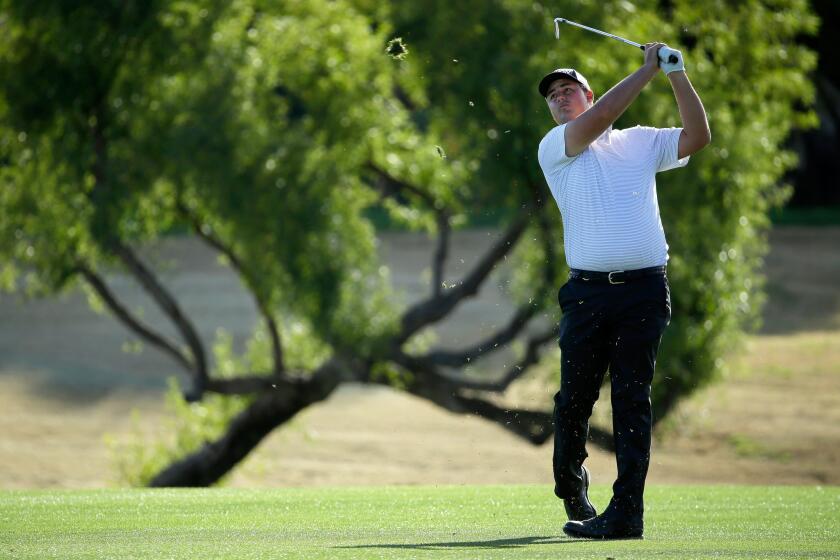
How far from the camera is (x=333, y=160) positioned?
12.0 meters

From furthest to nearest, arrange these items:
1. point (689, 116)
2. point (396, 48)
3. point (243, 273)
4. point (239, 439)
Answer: point (239, 439) → point (243, 273) → point (396, 48) → point (689, 116)

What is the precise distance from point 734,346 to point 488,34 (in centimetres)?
360

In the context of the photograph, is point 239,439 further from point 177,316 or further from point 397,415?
point 397,415

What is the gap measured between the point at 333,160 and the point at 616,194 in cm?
702

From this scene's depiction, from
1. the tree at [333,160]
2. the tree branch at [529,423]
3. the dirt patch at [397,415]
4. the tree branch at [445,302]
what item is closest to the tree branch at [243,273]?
the tree at [333,160]

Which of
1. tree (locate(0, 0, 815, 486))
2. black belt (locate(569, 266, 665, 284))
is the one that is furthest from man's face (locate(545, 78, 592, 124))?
tree (locate(0, 0, 815, 486))

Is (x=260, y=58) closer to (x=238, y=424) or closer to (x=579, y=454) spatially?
(x=238, y=424)

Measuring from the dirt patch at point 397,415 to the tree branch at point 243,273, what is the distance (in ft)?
3.56

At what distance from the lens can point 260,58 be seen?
12.4 m

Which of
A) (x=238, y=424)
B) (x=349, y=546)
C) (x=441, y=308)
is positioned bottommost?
(x=238, y=424)

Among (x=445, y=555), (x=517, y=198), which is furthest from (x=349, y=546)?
(x=517, y=198)

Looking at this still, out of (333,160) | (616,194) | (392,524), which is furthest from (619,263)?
(333,160)

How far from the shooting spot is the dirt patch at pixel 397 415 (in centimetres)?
1794

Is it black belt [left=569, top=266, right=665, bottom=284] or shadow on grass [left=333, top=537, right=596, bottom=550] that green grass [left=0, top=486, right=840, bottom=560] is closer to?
shadow on grass [left=333, top=537, right=596, bottom=550]
